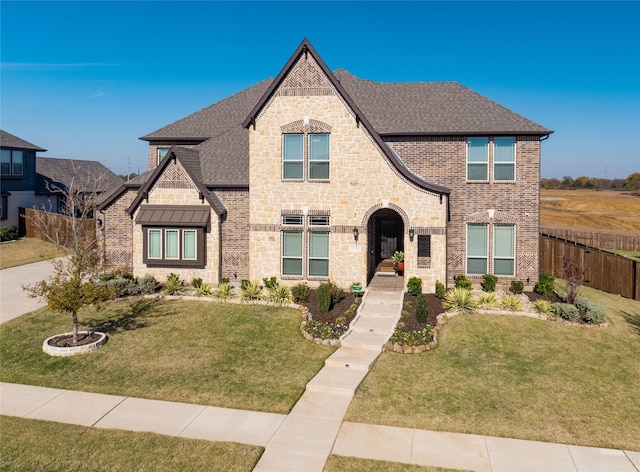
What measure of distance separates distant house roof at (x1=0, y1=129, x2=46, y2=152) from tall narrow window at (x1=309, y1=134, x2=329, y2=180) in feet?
102

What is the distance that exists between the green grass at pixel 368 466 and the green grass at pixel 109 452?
154cm

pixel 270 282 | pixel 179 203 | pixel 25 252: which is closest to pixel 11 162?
pixel 25 252

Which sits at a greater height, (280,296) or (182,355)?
(280,296)

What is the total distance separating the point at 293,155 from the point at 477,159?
8380 mm

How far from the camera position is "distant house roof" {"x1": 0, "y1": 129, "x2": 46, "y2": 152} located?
133 feet

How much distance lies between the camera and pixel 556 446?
1049cm

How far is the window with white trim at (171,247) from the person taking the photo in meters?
22.6

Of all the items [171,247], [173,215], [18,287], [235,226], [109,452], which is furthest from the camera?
[18,287]

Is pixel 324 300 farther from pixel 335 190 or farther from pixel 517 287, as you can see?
pixel 517 287

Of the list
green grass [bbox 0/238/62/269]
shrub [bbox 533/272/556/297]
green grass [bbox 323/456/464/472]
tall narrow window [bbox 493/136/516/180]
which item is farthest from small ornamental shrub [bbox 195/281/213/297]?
green grass [bbox 0/238/62/269]

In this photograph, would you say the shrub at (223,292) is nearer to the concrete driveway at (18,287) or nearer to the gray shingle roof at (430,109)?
the concrete driveway at (18,287)

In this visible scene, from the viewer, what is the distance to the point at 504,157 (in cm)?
2256

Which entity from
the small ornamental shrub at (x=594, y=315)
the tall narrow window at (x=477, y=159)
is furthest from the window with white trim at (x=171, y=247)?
the small ornamental shrub at (x=594, y=315)

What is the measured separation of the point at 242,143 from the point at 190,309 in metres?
9.54
